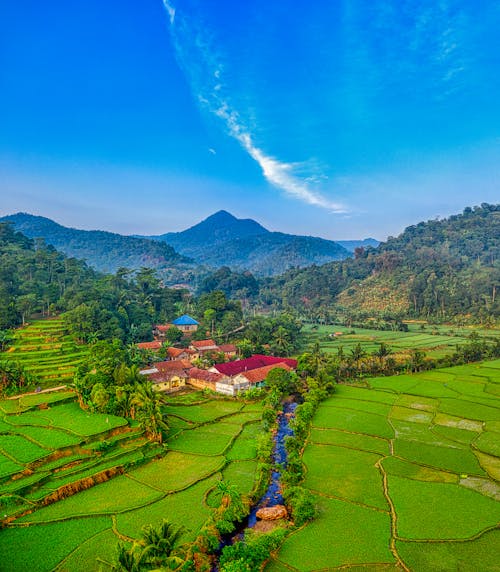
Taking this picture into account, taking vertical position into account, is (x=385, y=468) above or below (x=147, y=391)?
below

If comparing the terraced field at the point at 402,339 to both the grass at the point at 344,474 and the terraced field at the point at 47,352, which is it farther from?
the terraced field at the point at 47,352

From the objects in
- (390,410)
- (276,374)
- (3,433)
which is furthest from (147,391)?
(390,410)

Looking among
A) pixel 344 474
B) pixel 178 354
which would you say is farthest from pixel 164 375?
pixel 344 474

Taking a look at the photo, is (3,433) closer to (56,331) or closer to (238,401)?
(238,401)

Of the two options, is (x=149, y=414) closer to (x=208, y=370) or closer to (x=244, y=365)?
(x=208, y=370)

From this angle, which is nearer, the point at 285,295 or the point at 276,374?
the point at 276,374

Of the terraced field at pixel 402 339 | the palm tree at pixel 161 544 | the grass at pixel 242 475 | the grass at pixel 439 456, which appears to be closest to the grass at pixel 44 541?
the palm tree at pixel 161 544
